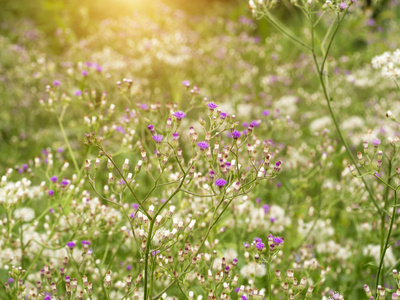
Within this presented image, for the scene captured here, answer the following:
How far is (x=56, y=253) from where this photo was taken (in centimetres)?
309

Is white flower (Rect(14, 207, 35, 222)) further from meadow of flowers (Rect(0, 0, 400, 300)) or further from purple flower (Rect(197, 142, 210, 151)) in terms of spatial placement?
purple flower (Rect(197, 142, 210, 151))

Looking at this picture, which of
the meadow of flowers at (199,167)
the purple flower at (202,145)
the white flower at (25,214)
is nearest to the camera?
the purple flower at (202,145)

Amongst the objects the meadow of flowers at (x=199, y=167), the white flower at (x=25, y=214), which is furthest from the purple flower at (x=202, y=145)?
the white flower at (x=25, y=214)

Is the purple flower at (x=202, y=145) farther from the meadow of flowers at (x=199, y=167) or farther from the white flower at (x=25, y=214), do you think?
Result: the white flower at (x=25, y=214)

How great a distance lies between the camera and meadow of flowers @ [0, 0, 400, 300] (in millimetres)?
2162

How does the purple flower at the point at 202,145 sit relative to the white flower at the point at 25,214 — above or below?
below

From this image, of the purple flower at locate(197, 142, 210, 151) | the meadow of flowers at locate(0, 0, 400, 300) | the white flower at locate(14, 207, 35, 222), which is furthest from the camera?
the white flower at locate(14, 207, 35, 222)

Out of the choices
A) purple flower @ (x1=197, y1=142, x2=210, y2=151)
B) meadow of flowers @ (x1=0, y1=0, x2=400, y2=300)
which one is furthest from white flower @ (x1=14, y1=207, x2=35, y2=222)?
purple flower @ (x1=197, y1=142, x2=210, y2=151)

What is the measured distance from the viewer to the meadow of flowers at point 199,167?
216cm

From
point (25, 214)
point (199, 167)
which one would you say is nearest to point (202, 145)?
point (199, 167)

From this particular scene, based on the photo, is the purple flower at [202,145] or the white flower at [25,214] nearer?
the purple flower at [202,145]

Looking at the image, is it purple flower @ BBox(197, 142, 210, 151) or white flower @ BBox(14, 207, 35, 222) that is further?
white flower @ BBox(14, 207, 35, 222)

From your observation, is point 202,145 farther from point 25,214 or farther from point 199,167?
point 25,214

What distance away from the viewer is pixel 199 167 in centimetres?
357
